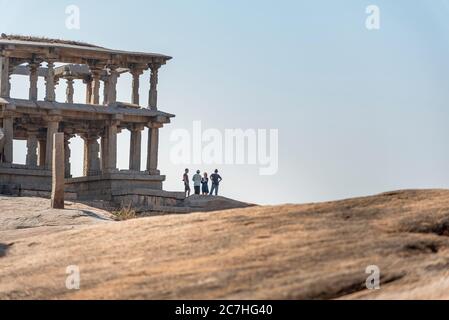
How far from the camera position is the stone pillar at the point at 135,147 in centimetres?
4016

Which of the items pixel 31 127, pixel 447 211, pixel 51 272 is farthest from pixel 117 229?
pixel 31 127

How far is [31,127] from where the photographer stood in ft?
137

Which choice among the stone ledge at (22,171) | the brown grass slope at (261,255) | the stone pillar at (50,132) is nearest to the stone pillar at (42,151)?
the stone pillar at (50,132)

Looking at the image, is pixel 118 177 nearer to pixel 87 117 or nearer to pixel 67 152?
pixel 87 117

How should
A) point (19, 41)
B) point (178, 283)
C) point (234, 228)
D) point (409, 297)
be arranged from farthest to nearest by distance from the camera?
point (19, 41)
point (234, 228)
point (178, 283)
point (409, 297)

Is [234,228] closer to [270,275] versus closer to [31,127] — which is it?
[270,275]

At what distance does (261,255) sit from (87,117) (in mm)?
31235

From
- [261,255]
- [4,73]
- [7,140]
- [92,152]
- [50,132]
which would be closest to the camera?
[261,255]

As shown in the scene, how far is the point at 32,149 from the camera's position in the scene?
1651 inches

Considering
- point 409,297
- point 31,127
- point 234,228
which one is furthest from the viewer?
point 31,127

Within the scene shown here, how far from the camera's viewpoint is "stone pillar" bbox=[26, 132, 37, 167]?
41.3m

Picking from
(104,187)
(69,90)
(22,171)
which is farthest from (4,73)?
(69,90)
